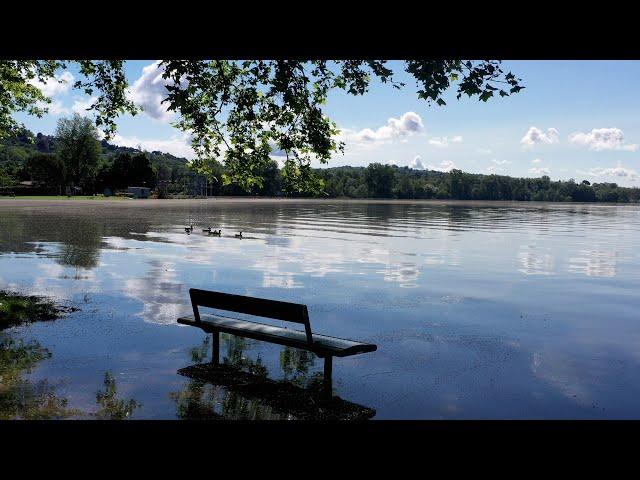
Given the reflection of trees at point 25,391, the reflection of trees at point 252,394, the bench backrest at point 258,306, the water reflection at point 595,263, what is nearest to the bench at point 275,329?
the bench backrest at point 258,306

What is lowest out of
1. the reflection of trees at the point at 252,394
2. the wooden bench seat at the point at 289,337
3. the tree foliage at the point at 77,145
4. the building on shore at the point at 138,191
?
the reflection of trees at the point at 252,394

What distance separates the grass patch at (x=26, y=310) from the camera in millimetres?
10453

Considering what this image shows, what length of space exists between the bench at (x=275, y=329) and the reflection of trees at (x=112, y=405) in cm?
156

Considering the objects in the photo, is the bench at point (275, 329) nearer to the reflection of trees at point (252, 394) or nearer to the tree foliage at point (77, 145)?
the reflection of trees at point (252, 394)

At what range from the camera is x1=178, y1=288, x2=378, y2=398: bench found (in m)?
6.82

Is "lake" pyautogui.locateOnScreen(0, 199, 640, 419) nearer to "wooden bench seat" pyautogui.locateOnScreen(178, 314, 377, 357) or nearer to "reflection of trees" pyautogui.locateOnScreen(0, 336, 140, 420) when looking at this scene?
"reflection of trees" pyautogui.locateOnScreen(0, 336, 140, 420)

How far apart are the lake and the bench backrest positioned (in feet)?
3.20

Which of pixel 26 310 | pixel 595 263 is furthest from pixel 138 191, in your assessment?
pixel 26 310

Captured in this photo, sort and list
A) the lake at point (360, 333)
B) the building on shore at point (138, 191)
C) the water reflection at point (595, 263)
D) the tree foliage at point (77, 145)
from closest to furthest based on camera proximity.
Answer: the lake at point (360, 333), the water reflection at point (595, 263), the tree foliage at point (77, 145), the building on shore at point (138, 191)

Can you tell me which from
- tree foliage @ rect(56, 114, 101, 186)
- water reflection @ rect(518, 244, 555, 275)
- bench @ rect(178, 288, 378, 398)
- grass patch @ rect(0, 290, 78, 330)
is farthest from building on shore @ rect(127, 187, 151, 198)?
bench @ rect(178, 288, 378, 398)

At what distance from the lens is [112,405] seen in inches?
249
